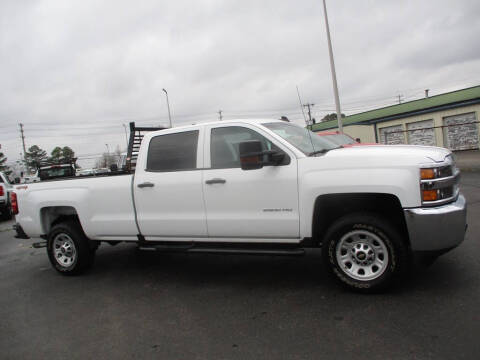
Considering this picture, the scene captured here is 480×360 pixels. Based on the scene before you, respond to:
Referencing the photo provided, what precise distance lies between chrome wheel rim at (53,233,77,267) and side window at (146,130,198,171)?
1.79 meters

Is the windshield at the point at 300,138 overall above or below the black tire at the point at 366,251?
above

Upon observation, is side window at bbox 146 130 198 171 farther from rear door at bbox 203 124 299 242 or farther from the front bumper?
the front bumper

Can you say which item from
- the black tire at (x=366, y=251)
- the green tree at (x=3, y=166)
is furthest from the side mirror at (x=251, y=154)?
the green tree at (x=3, y=166)

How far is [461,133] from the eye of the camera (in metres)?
22.0

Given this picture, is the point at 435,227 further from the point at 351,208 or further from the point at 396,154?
the point at 351,208

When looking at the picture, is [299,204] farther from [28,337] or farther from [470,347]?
[28,337]

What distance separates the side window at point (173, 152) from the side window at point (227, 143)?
10.1 inches

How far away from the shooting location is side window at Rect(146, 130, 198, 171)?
194 inches

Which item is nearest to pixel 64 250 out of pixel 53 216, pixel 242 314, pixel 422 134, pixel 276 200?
pixel 53 216

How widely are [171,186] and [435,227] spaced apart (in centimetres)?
292

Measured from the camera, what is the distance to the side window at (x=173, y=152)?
16.1 feet

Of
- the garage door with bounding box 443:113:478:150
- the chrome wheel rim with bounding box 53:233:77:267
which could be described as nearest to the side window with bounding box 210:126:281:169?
the chrome wheel rim with bounding box 53:233:77:267

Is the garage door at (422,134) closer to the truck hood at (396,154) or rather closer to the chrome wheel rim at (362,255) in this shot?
the truck hood at (396,154)

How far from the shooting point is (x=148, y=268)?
234 inches
